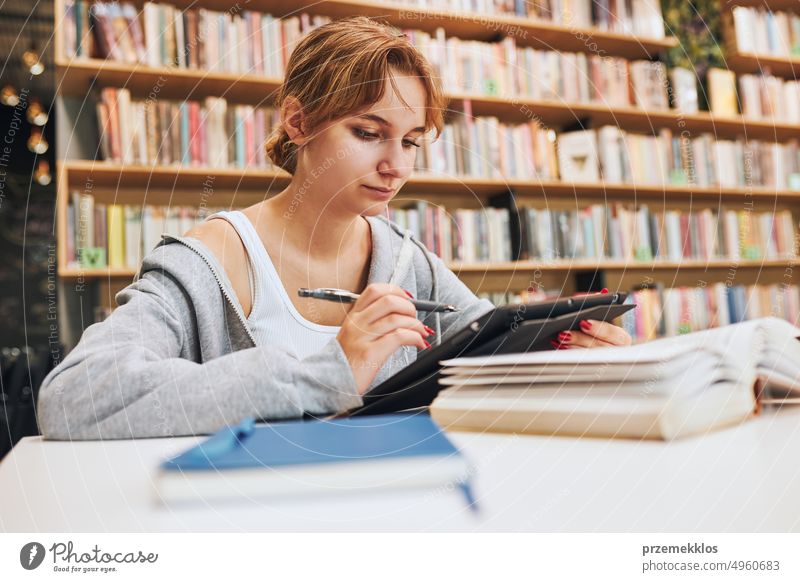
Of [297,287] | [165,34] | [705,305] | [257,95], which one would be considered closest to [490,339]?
[297,287]

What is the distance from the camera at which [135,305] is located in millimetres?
571

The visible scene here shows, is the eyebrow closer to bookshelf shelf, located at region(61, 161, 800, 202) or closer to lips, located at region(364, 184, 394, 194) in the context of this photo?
lips, located at region(364, 184, 394, 194)

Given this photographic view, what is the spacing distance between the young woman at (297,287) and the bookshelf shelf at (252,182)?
0.29 metres

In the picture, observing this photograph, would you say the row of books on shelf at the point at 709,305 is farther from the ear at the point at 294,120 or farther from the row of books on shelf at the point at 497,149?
the ear at the point at 294,120

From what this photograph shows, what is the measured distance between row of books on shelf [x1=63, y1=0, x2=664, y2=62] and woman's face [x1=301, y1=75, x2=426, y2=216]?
63 cm

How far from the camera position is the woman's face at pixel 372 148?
0.70m

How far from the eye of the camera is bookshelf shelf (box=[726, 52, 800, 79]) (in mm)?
1951

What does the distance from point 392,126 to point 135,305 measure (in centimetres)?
34

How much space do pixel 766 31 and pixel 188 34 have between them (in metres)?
1.78

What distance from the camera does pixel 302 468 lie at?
0.32 metres
